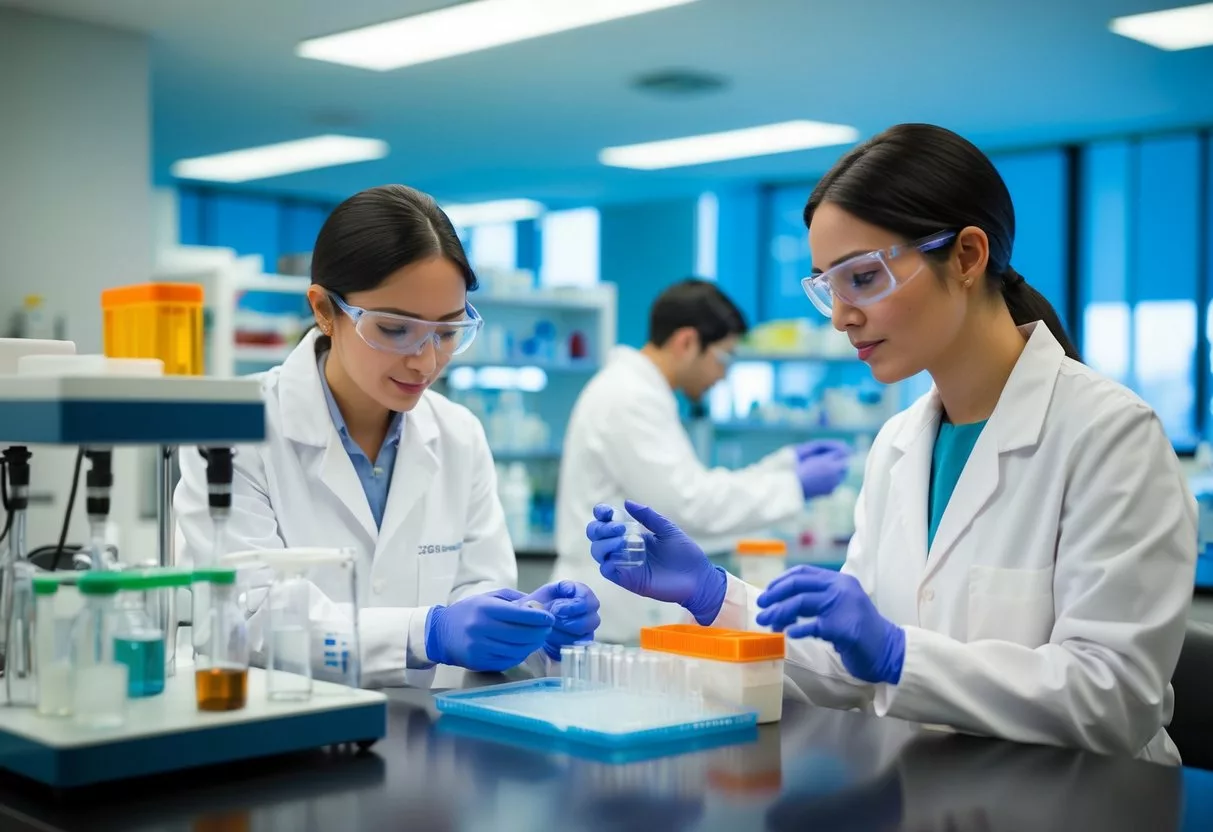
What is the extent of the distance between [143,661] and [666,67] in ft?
17.3

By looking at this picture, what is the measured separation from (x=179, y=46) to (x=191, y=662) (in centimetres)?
498

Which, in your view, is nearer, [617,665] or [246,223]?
[617,665]

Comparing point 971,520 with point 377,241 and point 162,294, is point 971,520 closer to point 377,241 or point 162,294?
point 377,241

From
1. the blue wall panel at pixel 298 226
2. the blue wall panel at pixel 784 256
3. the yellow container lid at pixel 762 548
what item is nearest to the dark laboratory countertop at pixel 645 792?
the yellow container lid at pixel 762 548

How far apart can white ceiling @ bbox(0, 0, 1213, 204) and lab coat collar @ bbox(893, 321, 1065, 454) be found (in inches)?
142

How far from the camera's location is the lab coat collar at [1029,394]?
1878 mm

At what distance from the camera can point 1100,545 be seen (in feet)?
5.67

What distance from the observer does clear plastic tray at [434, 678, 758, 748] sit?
60.3 inches

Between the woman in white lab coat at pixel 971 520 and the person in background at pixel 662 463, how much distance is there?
237 cm

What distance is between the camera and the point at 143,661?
146 centimetres

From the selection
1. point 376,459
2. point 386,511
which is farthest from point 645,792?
point 376,459

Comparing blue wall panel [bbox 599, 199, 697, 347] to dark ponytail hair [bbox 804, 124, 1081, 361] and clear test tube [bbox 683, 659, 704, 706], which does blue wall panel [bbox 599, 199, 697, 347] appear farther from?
clear test tube [bbox 683, 659, 704, 706]

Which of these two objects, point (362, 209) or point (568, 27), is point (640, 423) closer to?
point (568, 27)

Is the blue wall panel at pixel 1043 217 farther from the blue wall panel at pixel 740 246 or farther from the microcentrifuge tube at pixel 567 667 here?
the microcentrifuge tube at pixel 567 667
